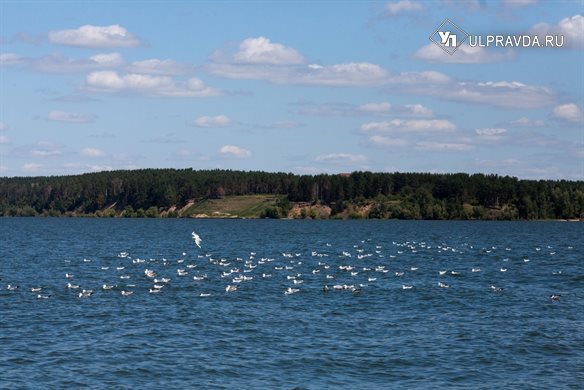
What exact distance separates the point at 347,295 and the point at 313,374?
24.6 meters

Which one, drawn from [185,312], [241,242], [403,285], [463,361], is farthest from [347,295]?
[241,242]

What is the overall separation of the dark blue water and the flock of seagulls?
12.8 inches

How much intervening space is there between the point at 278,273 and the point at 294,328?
31343 millimetres

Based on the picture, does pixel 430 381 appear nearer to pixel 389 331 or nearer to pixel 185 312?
pixel 389 331

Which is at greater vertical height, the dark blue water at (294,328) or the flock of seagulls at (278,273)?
the flock of seagulls at (278,273)

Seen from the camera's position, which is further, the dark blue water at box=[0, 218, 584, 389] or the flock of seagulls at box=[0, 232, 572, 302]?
the flock of seagulls at box=[0, 232, 572, 302]

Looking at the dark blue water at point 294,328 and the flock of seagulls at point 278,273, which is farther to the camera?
the flock of seagulls at point 278,273

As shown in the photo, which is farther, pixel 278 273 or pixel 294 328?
pixel 278 273

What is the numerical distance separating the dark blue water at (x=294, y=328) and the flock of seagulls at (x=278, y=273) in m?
0.33

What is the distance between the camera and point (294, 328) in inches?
1831

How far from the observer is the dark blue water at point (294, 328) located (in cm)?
3622

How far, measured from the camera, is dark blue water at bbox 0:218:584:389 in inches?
1426

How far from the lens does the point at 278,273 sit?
255ft

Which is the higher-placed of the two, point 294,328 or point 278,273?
point 278,273
